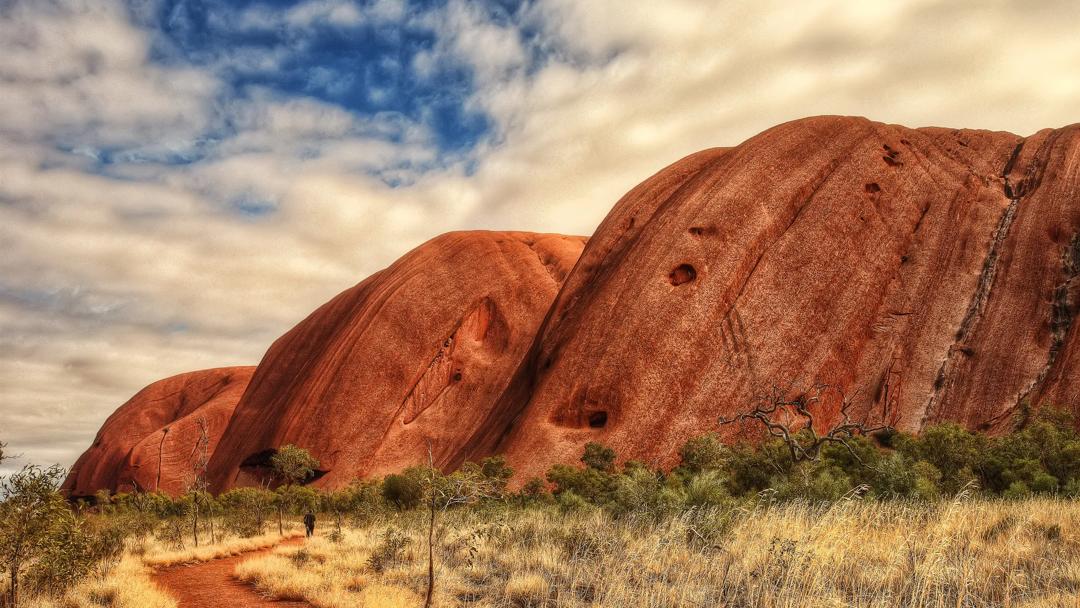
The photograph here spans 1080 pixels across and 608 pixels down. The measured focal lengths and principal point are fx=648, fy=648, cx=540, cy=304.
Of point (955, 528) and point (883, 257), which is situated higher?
point (883, 257)

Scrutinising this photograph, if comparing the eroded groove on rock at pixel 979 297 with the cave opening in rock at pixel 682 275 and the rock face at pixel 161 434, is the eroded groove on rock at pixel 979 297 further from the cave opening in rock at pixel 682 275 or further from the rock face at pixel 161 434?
the rock face at pixel 161 434

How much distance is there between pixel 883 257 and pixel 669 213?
447 inches

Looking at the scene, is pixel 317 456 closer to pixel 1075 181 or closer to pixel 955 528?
pixel 955 528

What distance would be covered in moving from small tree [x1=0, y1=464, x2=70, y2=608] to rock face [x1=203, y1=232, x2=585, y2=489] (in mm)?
27969

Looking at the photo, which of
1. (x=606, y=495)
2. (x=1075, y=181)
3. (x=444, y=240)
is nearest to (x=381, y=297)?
(x=444, y=240)

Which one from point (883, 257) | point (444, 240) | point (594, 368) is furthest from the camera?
point (444, 240)

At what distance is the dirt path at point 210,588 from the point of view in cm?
1157

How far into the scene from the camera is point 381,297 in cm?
4994

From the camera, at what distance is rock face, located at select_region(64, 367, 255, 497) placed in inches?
2466

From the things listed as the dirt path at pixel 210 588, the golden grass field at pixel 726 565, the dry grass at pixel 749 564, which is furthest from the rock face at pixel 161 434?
the dry grass at pixel 749 564

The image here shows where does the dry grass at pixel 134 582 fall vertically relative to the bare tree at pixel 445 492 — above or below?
below

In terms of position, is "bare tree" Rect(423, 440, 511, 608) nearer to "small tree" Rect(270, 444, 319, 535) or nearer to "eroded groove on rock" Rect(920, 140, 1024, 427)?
"eroded groove on rock" Rect(920, 140, 1024, 427)

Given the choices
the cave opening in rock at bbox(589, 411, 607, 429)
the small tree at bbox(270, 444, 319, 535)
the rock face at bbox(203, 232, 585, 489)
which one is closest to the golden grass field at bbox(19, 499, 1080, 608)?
the cave opening in rock at bbox(589, 411, 607, 429)

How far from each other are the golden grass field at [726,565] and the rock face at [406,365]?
2653cm
